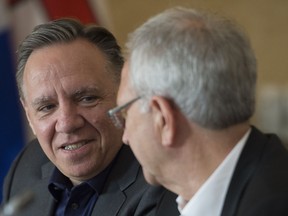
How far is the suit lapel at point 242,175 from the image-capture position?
1300mm

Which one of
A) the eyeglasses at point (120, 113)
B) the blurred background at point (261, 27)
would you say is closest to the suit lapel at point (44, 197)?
the eyeglasses at point (120, 113)

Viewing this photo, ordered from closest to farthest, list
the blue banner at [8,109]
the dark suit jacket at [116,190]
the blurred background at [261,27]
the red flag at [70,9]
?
the dark suit jacket at [116,190], the blue banner at [8,109], the red flag at [70,9], the blurred background at [261,27]

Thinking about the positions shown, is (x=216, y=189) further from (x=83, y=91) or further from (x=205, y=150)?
(x=83, y=91)

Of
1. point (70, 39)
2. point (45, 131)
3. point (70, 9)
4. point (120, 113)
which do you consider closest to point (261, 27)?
point (70, 9)

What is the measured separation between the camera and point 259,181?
4.18 feet

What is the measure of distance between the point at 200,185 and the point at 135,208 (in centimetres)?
48

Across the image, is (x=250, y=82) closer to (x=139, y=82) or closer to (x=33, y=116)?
(x=139, y=82)

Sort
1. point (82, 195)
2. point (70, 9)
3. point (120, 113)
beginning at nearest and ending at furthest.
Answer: point (120, 113)
point (82, 195)
point (70, 9)

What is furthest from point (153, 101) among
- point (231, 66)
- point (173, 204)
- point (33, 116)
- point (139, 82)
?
point (33, 116)

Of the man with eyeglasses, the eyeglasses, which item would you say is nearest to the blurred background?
the eyeglasses

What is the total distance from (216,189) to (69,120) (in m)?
0.61

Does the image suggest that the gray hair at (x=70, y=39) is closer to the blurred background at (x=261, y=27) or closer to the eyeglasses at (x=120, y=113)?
the eyeglasses at (x=120, y=113)

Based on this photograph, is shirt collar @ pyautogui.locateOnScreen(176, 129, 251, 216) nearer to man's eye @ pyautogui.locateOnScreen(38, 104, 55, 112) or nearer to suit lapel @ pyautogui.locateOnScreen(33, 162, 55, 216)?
man's eye @ pyautogui.locateOnScreen(38, 104, 55, 112)

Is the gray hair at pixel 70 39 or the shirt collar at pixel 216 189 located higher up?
the gray hair at pixel 70 39
